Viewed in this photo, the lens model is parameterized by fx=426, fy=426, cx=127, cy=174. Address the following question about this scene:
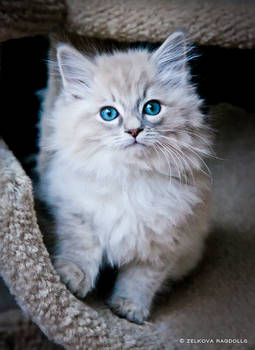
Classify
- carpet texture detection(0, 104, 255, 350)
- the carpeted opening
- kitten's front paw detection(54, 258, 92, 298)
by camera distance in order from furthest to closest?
the carpeted opening, kitten's front paw detection(54, 258, 92, 298), carpet texture detection(0, 104, 255, 350)

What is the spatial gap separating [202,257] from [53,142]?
0.73 meters

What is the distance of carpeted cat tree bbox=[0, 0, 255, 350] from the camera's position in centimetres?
109

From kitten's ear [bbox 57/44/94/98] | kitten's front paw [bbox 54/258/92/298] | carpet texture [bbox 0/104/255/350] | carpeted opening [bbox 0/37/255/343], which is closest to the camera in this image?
carpet texture [bbox 0/104/255/350]

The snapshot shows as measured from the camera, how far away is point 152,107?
1.32 meters

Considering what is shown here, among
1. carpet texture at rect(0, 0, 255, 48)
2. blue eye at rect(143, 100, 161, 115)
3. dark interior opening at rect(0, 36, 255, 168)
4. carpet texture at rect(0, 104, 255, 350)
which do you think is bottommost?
carpet texture at rect(0, 104, 255, 350)

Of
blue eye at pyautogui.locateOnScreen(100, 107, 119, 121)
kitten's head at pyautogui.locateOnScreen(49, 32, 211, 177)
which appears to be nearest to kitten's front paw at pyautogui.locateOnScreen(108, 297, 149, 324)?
kitten's head at pyautogui.locateOnScreen(49, 32, 211, 177)

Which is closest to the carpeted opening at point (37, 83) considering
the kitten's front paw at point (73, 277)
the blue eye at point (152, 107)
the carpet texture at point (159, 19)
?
the carpet texture at point (159, 19)

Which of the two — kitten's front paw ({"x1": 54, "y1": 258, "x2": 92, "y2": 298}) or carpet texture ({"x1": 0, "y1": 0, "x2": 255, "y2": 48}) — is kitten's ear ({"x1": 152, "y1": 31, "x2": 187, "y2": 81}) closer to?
carpet texture ({"x1": 0, "y1": 0, "x2": 255, "y2": 48})

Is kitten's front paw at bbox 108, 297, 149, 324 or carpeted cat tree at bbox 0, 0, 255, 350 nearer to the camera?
carpeted cat tree at bbox 0, 0, 255, 350

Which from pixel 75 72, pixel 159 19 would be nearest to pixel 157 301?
pixel 75 72

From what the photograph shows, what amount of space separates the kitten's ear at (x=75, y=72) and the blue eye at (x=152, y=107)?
0.73 ft

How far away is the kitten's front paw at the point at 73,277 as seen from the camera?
4.00 feet

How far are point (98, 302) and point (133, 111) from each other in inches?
24.2

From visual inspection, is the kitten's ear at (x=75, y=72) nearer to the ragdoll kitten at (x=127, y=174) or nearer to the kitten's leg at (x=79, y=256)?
the ragdoll kitten at (x=127, y=174)
